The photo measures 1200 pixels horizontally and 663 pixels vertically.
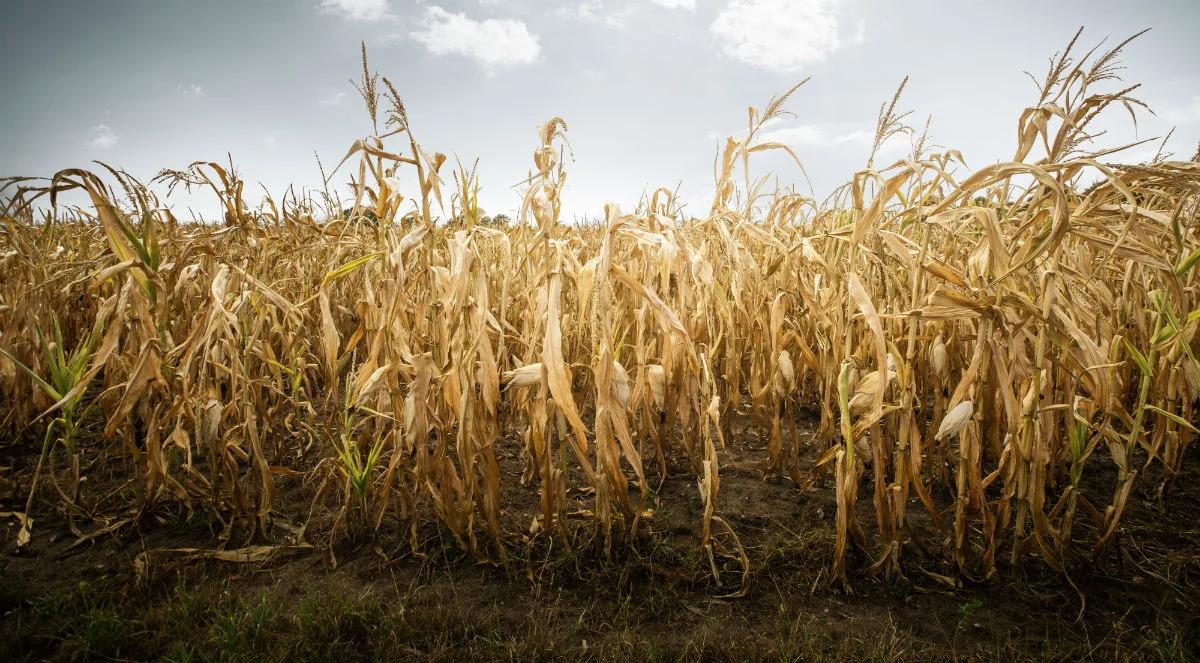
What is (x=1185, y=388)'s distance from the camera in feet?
6.24

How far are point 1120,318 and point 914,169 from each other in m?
1.22

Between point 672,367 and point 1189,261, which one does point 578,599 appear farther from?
point 1189,261

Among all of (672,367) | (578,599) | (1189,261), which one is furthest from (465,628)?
(1189,261)

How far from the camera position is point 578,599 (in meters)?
1.36

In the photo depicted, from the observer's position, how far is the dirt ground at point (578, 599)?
1.18m

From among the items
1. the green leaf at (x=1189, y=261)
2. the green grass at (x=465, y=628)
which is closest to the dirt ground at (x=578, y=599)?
the green grass at (x=465, y=628)

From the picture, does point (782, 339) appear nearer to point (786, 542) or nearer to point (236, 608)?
point (786, 542)

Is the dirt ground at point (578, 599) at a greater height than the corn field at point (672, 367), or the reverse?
the corn field at point (672, 367)

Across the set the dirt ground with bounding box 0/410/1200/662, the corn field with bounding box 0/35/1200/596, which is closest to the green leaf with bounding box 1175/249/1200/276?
the corn field with bounding box 0/35/1200/596

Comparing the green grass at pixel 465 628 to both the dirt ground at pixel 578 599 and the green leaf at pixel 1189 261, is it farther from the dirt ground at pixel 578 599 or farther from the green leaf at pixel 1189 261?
the green leaf at pixel 1189 261

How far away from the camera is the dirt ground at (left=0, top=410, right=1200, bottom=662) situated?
1185mm

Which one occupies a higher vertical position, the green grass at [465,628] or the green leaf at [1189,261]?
the green leaf at [1189,261]

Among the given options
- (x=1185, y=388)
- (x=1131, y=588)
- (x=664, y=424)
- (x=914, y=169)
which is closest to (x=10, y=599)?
(x=664, y=424)

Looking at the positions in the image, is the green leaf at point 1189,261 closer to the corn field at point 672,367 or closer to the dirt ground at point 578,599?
the corn field at point 672,367
